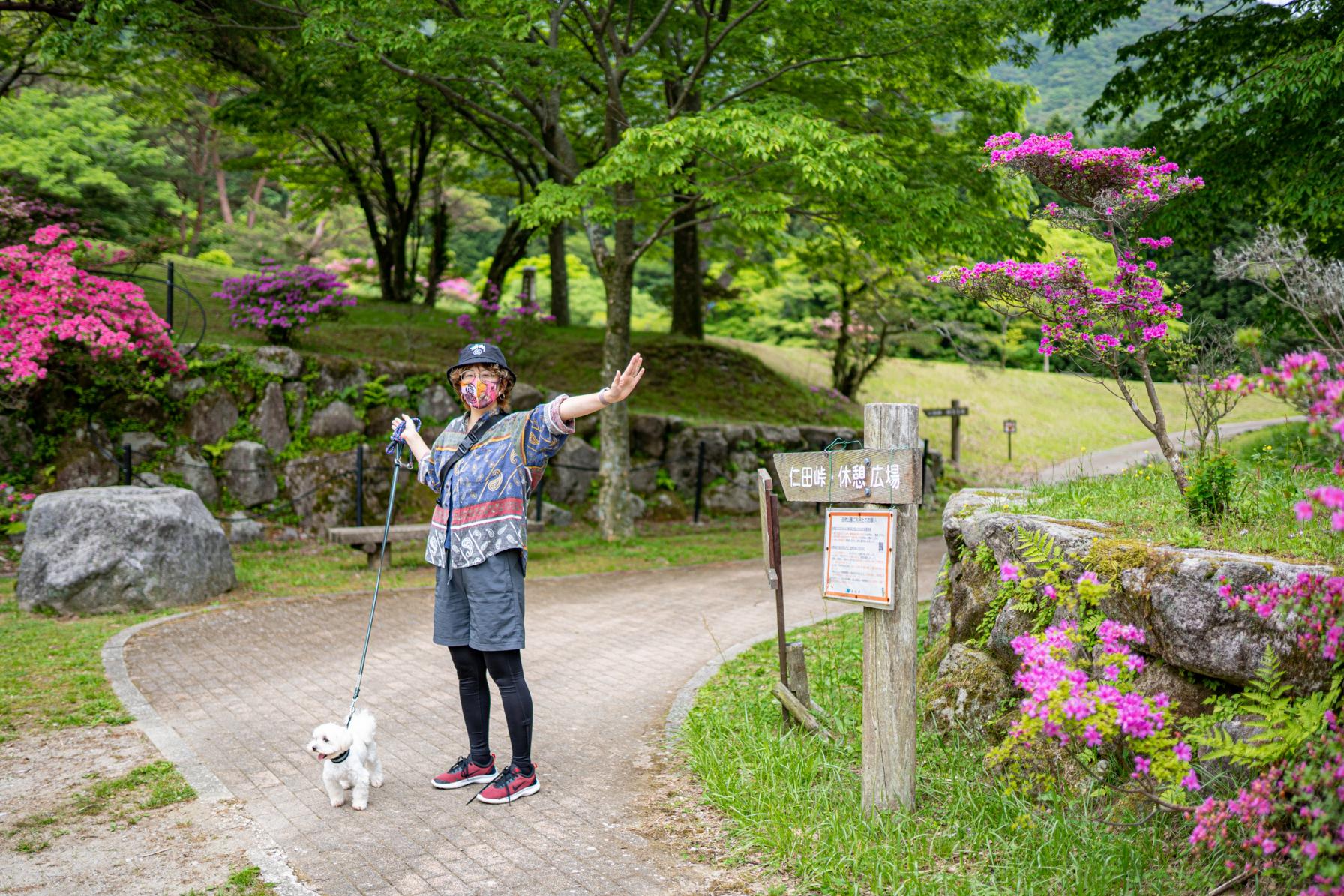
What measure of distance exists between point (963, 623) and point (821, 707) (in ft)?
2.99

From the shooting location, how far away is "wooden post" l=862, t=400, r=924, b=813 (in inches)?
151

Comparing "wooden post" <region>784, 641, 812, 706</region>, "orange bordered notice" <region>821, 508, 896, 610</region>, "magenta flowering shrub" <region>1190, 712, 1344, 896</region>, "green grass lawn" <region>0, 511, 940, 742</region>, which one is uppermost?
"orange bordered notice" <region>821, 508, 896, 610</region>

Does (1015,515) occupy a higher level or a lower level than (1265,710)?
higher

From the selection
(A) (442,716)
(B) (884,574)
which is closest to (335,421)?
(A) (442,716)

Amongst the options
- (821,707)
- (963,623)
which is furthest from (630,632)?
(963,623)

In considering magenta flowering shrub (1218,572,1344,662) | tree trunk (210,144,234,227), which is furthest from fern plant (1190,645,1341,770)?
tree trunk (210,144,234,227)

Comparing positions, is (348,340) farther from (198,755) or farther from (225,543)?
(198,755)

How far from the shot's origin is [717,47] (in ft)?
38.2

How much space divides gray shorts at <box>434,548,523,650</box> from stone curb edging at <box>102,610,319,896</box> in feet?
3.50

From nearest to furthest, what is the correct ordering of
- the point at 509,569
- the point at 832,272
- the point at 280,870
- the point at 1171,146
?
the point at 280,870
the point at 509,569
the point at 1171,146
the point at 832,272

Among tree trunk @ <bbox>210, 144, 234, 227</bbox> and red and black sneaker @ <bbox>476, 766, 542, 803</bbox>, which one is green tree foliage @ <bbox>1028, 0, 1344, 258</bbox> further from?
tree trunk @ <bbox>210, 144, 234, 227</bbox>

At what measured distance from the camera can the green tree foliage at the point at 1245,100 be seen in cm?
783

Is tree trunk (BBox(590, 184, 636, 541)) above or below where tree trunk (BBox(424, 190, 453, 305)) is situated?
below

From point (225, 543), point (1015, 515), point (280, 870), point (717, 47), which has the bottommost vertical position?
point (280, 870)
